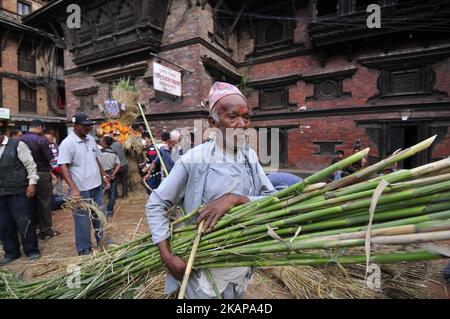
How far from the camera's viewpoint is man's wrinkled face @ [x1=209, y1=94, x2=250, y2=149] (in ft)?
3.99

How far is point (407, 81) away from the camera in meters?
8.20

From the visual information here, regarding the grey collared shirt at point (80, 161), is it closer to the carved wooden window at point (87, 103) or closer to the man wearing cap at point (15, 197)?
the man wearing cap at point (15, 197)

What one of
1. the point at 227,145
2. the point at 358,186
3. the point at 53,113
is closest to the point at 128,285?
the point at 227,145

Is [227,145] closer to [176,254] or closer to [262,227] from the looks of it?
[262,227]

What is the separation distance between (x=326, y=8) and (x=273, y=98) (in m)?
3.79

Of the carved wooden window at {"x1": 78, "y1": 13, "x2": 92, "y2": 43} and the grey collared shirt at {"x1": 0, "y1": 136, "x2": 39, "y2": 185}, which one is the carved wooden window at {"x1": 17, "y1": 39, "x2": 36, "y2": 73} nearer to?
the carved wooden window at {"x1": 78, "y1": 13, "x2": 92, "y2": 43}

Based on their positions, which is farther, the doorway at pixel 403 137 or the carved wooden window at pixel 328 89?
the carved wooden window at pixel 328 89

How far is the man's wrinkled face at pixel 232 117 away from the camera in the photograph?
1.21 metres

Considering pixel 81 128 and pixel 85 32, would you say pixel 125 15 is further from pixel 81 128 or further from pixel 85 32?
pixel 81 128

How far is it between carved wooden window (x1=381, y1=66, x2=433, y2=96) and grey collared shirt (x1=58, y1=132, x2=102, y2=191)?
9.02 metres

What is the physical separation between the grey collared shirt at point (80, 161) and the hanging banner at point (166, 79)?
4557mm

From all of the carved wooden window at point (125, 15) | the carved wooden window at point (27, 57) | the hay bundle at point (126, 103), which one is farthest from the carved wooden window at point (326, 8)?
the carved wooden window at point (27, 57)

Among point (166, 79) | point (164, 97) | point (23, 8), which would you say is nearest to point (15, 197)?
point (166, 79)

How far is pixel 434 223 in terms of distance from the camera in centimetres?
76
